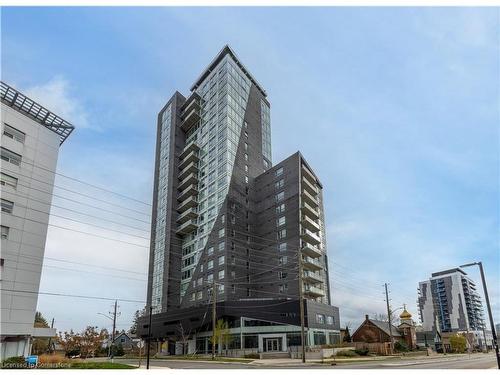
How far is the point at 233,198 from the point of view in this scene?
83938 millimetres

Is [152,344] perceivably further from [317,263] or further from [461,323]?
[461,323]

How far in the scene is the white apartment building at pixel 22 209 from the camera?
32906mm

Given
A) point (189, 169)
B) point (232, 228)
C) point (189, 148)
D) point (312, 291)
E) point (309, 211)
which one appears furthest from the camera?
point (189, 148)

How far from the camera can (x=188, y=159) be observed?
96625mm

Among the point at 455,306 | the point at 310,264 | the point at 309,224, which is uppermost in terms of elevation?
the point at 309,224

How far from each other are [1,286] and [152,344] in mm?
61242

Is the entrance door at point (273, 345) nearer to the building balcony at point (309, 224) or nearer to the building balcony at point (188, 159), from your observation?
the building balcony at point (309, 224)

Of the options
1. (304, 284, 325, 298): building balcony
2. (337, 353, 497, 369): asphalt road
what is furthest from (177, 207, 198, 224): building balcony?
(337, 353, 497, 369): asphalt road

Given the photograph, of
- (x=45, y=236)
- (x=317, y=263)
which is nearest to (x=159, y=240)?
(x=317, y=263)

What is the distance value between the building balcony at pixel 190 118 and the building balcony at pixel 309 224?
42.1m

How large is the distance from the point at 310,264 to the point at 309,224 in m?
8.87

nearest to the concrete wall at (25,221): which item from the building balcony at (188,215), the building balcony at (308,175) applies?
the building balcony at (188,215)

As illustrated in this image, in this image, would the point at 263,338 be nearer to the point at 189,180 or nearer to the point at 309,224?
the point at 309,224

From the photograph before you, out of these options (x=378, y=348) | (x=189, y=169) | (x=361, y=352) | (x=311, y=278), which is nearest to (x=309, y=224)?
(x=311, y=278)
